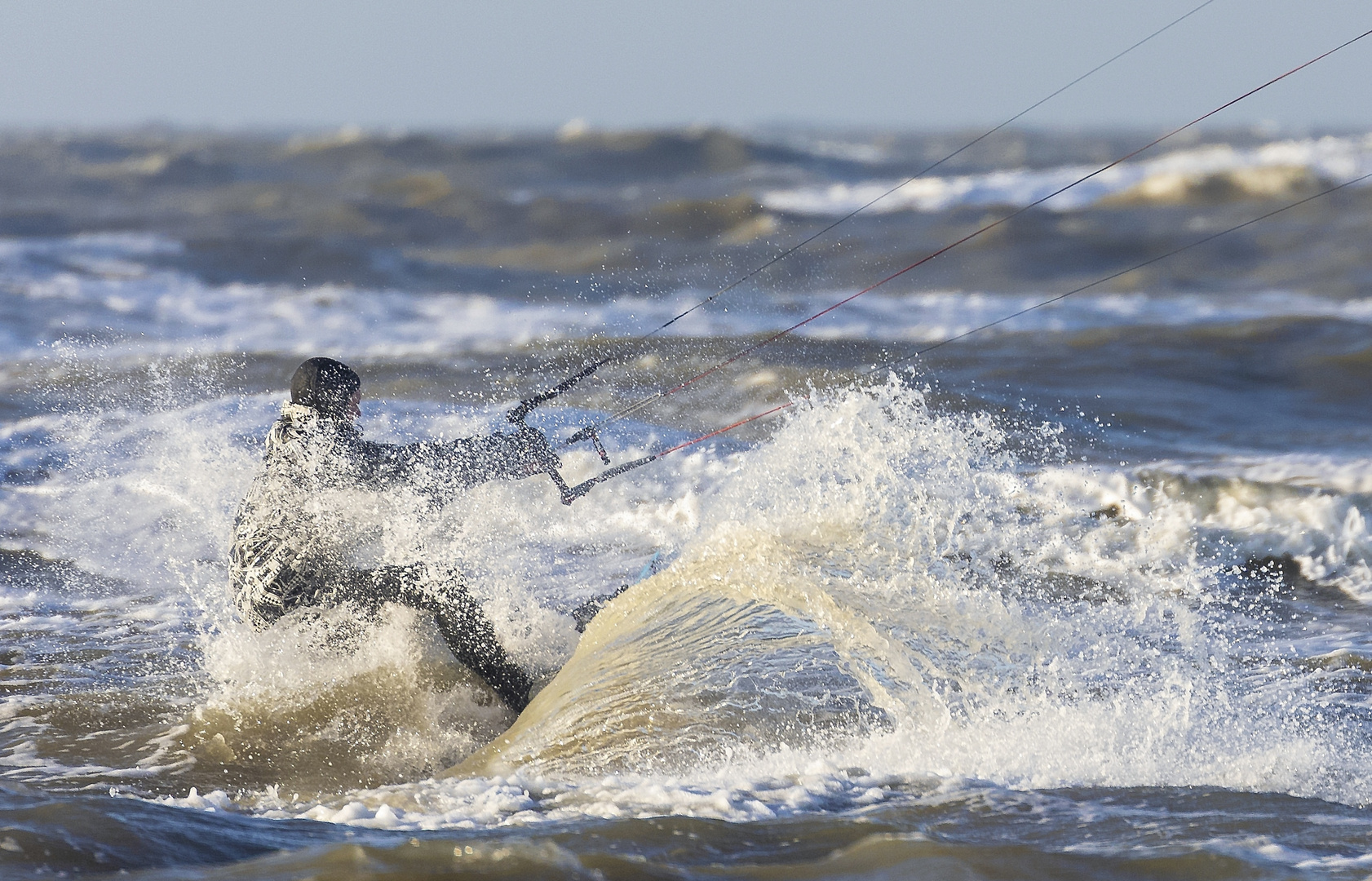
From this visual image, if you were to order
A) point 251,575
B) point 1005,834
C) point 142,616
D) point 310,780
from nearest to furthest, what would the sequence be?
point 1005,834
point 310,780
point 251,575
point 142,616

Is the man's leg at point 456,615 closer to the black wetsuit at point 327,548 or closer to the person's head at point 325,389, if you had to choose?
the black wetsuit at point 327,548

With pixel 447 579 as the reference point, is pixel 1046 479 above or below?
below

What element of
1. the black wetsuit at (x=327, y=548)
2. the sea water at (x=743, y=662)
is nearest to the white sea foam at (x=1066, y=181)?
the sea water at (x=743, y=662)

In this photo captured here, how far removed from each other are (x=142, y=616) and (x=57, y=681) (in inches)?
44.6

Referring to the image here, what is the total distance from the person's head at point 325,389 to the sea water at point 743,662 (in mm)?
443

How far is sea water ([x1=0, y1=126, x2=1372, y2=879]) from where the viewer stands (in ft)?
12.1

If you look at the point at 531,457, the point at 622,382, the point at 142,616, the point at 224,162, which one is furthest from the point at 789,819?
the point at 224,162

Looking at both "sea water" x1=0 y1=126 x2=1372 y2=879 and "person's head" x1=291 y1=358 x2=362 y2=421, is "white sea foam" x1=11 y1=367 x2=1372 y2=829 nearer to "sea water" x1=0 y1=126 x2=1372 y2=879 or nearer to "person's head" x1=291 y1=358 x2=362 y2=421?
"sea water" x1=0 y1=126 x2=1372 y2=879

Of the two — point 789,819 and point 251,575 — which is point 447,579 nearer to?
point 251,575

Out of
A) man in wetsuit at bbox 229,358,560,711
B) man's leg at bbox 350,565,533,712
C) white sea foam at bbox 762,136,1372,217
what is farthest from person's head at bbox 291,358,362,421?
white sea foam at bbox 762,136,1372,217

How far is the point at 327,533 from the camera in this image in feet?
17.6

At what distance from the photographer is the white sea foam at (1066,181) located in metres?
27.8

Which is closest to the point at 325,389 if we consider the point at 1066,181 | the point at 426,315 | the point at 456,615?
the point at 456,615

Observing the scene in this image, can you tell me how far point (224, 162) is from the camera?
3778cm
